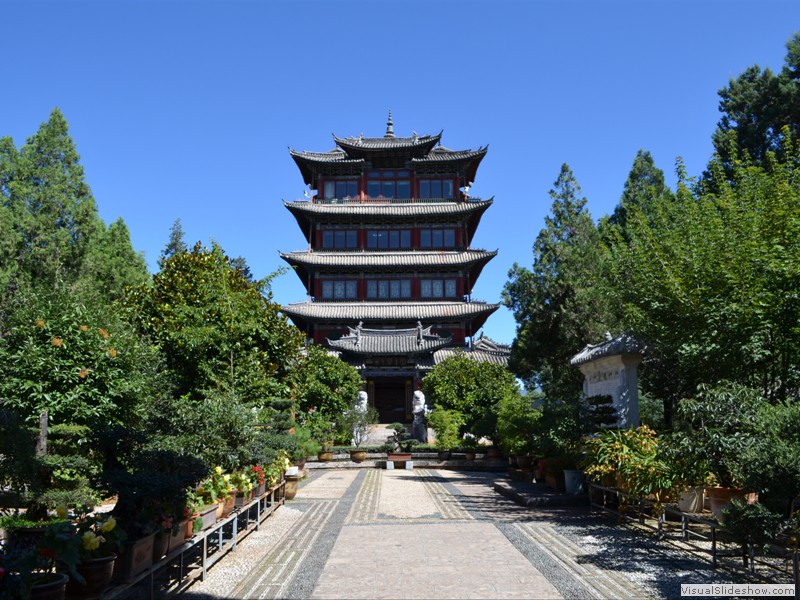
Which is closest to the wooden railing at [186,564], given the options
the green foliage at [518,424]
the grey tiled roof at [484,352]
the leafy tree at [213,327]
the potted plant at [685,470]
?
the leafy tree at [213,327]

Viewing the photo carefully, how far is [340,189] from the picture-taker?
41062 millimetres

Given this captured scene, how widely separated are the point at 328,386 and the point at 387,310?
37.3 feet

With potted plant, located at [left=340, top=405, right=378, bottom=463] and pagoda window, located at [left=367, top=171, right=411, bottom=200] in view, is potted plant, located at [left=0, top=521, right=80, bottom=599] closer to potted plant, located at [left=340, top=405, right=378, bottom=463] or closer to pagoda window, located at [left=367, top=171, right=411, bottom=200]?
potted plant, located at [left=340, top=405, right=378, bottom=463]

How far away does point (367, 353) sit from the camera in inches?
1352

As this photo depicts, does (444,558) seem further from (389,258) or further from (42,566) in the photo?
(389,258)

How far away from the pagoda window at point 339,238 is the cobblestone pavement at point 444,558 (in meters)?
28.9

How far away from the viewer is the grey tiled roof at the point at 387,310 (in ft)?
121

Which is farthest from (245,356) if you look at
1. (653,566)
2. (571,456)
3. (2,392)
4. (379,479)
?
(379,479)

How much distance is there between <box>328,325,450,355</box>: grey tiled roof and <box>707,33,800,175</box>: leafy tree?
54.8 feet

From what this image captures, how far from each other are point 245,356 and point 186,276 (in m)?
1.90

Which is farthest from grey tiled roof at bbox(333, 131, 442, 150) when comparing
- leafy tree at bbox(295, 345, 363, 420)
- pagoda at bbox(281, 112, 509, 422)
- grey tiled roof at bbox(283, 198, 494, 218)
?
leafy tree at bbox(295, 345, 363, 420)

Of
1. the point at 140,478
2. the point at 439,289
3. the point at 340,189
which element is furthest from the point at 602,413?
the point at 340,189

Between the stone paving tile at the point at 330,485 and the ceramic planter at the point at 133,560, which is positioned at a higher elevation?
the ceramic planter at the point at 133,560

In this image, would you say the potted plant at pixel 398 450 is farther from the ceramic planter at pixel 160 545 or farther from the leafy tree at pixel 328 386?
the ceramic planter at pixel 160 545
